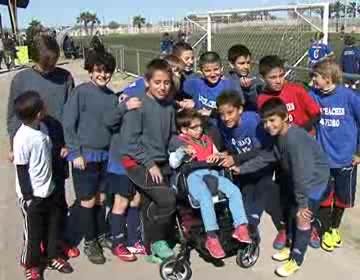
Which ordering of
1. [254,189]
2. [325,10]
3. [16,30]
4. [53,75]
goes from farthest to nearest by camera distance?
[16,30]
[325,10]
[254,189]
[53,75]

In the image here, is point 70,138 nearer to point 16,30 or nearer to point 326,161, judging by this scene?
point 326,161

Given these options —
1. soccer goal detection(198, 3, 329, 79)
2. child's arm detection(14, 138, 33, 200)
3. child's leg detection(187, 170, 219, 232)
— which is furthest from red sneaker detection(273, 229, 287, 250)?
soccer goal detection(198, 3, 329, 79)

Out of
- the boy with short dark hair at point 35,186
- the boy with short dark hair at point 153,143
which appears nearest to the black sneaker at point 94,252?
the boy with short dark hair at point 35,186

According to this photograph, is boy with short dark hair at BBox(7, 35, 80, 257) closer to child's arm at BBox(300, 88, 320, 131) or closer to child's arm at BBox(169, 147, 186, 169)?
child's arm at BBox(169, 147, 186, 169)

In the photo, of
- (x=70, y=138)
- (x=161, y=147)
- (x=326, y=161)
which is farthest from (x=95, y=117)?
(x=326, y=161)

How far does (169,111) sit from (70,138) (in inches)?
32.7

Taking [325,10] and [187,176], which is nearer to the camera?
[187,176]

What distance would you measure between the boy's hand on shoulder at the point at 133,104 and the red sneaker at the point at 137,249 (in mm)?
1298

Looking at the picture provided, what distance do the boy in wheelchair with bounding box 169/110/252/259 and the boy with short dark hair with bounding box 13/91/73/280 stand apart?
99 centimetres

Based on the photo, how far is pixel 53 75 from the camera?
15.0 ft

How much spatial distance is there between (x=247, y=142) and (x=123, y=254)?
4.72 ft

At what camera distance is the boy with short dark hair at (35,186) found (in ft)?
13.4

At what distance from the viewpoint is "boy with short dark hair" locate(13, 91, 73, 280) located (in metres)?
4.08

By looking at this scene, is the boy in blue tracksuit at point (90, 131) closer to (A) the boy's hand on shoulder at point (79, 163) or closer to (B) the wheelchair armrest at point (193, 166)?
(A) the boy's hand on shoulder at point (79, 163)
